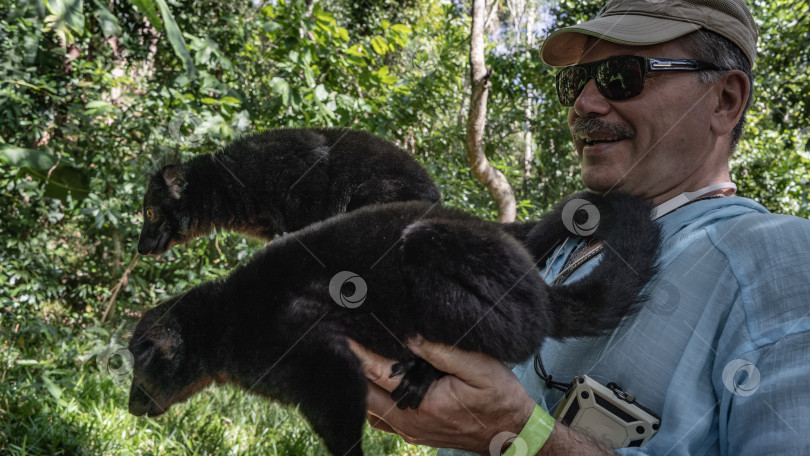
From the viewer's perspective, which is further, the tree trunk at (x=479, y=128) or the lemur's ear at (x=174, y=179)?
the tree trunk at (x=479, y=128)

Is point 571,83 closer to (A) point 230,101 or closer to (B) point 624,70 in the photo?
(B) point 624,70

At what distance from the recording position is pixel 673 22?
79.0 inches

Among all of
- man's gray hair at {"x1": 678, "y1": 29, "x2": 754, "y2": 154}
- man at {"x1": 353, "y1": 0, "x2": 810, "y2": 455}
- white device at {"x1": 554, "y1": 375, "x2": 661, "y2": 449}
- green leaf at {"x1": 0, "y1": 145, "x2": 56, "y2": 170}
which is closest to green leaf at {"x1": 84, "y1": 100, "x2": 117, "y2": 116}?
green leaf at {"x1": 0, "y1": 145, "x2": 56, "y2": 170}

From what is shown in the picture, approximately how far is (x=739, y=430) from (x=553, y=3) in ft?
33.0

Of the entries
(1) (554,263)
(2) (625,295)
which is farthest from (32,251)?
(2) (625,295)

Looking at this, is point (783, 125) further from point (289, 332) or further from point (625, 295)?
point (289, 332)

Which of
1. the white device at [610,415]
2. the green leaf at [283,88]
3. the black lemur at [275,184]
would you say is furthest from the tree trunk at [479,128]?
the white device at [610,415]

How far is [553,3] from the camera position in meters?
10.4

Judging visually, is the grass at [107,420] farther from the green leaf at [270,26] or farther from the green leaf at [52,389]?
the green leaf at [270,26]

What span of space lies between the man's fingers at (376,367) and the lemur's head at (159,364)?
0.70 metres

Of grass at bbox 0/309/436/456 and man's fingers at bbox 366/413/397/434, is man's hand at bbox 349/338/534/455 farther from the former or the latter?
grass at bbox 0/309/436/456

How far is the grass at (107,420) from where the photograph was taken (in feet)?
15.2

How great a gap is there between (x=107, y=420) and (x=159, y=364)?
3345 millimetres

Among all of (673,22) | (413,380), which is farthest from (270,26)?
(413,380)
